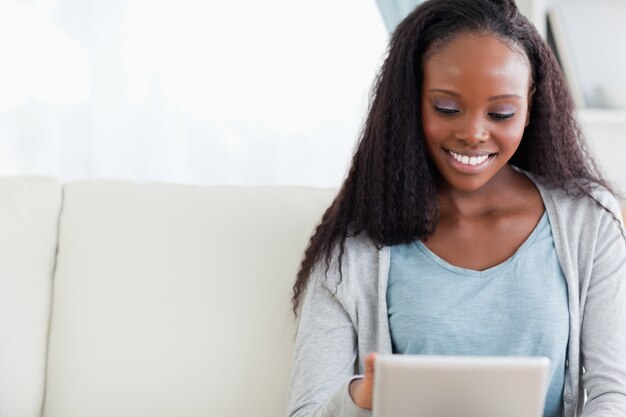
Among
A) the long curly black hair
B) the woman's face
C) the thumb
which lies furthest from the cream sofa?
the thumb

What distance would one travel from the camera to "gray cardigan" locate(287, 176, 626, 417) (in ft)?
4.86

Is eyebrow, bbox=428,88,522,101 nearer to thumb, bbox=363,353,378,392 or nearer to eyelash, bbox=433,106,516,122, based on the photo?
eyelash, bbox=433,106,516,122

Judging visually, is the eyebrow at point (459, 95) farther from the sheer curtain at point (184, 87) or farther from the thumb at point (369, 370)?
the sheer curtain at point (184, 87)

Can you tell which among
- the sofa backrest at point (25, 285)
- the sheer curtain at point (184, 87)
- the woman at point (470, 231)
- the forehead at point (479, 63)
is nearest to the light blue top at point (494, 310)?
the woman at point (470, 231)

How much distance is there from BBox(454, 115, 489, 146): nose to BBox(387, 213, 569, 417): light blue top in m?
0.21

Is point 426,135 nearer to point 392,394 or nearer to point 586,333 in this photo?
point 586,333

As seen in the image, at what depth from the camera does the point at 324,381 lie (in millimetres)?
1525

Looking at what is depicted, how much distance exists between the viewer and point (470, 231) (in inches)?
62.1

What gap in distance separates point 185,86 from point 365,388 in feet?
5.04

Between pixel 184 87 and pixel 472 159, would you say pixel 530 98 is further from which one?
pixel 184 87

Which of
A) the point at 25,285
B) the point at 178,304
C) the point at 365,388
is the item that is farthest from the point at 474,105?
the point at 25,285

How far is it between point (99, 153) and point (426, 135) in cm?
134

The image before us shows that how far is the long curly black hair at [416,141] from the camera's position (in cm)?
152

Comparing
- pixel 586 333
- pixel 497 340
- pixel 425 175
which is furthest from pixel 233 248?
pixel 586 333
